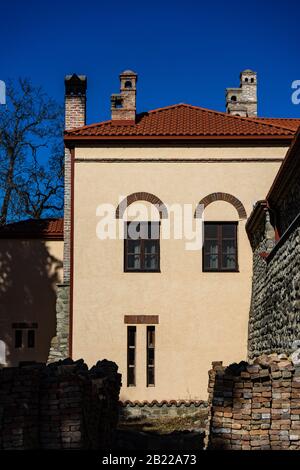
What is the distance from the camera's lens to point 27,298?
75.3 ft

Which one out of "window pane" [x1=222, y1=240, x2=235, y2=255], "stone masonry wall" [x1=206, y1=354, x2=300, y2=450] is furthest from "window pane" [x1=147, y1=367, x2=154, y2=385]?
"stone masonry wall" [x1=206, y1=354, x2=300, y2=450]

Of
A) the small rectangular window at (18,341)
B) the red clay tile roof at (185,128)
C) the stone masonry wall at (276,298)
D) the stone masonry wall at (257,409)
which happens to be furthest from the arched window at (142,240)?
the stone masonry wall at (257,409)

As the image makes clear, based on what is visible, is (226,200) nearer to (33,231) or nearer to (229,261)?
(229,261)

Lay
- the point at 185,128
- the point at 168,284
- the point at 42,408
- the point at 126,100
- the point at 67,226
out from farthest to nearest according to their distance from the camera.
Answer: the point at 126,100
the point at 185,128
the point at 67,226
the point at 168,284
the point at 42,408

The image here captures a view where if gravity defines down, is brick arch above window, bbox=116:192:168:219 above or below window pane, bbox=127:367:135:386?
above

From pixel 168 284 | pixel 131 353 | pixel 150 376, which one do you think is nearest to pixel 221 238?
pixel 168 284

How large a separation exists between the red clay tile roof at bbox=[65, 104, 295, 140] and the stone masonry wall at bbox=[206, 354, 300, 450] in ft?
40.4

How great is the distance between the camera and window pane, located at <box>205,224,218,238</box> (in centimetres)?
2033

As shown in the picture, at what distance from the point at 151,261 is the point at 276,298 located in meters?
5.57

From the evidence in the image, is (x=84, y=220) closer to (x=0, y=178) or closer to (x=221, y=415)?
(x=221, y=415)

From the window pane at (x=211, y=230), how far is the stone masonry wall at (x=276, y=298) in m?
1.33

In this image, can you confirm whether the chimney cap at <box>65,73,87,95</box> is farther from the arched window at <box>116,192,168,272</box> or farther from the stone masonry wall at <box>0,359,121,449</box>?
the stone masonry wall at <box>0,359,121,449</box>

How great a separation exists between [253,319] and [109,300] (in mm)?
3895

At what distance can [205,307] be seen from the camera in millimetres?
19938
